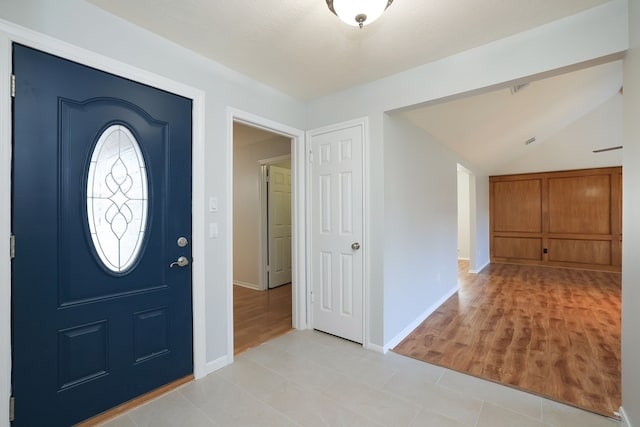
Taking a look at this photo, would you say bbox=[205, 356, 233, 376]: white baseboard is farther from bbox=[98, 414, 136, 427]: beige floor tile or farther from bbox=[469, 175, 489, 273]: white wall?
bbox=[469, 175, 489, 273]: white wall

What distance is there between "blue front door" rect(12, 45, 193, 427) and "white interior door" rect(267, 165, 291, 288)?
2.57 metres

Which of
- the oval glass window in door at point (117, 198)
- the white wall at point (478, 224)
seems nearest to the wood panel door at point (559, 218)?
the white wall at point (478, 224)

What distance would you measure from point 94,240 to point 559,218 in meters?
8.42

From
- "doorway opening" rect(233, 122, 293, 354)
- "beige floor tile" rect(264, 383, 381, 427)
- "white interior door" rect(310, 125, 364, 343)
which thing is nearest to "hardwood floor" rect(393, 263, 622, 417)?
"white interior door" rect(310, 125, 364, 343)

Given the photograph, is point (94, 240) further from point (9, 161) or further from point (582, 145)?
point (582, 145)

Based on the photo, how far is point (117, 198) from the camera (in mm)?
1776

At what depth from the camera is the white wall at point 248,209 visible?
4625 millimetres

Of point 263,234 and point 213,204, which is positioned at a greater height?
point 213,204

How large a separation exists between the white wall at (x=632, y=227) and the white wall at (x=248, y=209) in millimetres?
3760

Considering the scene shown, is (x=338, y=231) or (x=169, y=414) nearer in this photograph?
(x=169, y=414)

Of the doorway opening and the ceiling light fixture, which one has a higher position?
the ceiling light fixture

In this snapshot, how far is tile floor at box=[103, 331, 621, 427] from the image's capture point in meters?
1.69

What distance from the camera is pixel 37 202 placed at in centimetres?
150

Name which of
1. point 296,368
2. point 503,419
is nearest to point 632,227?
point 503,419
